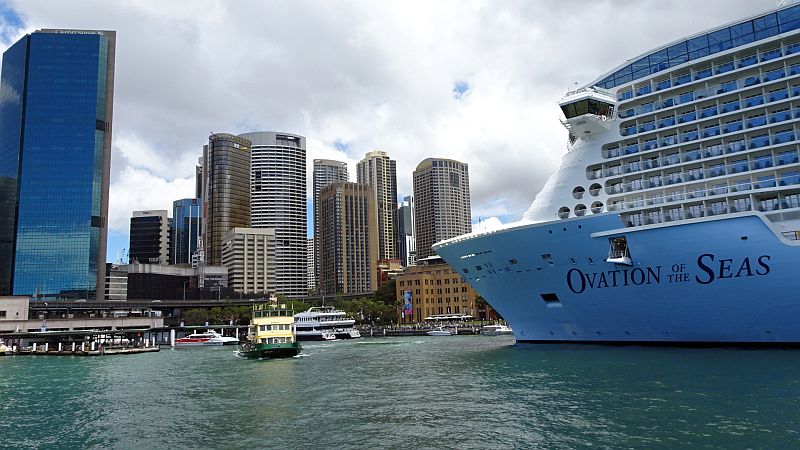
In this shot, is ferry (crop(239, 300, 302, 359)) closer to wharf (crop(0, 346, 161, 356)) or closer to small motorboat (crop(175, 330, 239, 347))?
wharf (crop(0, 346, 161, 356))

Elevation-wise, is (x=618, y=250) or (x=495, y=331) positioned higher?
(x=618, y=250)

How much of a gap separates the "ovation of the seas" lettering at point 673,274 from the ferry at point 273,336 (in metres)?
27.6

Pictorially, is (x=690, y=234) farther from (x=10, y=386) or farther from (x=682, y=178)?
(x=10, y=386)

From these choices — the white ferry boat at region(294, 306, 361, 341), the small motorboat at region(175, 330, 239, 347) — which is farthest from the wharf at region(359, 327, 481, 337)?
the small motorboat at region(175, 330, 239, 347)

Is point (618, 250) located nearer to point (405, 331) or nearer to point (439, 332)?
point (439, 332)

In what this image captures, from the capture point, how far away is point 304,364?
48.0 metres

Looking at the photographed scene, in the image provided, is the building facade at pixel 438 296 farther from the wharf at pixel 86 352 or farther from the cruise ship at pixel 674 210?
the cruise ship at pixel 674 210

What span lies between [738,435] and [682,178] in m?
25.5

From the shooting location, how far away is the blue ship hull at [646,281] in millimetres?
35062

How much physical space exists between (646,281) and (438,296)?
10394cm

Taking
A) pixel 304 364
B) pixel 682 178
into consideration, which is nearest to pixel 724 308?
pixel 682 178

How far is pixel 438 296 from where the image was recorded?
141875 mm

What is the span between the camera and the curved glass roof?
129ft

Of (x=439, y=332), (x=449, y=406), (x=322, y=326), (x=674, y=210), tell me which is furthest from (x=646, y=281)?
(x=322, y=326)
